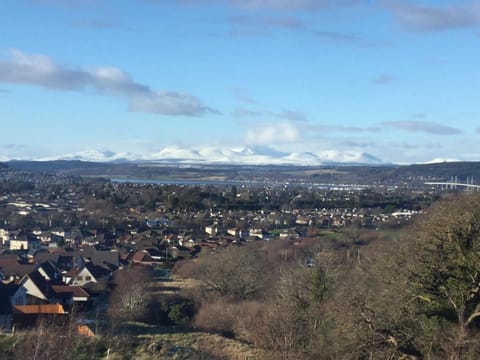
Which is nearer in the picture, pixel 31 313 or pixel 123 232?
pixel 31 313

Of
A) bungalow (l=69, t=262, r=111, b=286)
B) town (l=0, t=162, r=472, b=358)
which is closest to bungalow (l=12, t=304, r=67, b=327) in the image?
town (l=0, t=162, r=472, b=358)

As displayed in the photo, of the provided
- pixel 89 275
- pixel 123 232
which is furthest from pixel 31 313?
pixel 123 232

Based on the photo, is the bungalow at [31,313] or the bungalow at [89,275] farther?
the bungalow at [89,275]

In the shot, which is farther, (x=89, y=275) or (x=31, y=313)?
(x=89, y=275)

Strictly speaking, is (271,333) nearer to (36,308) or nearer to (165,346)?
(165,346)

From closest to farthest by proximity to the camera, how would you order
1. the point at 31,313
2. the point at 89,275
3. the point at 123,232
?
1. the point at 31,313
2. the point at 89,275
3. the point at 123,232

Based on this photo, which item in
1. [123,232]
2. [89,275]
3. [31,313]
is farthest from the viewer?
[123,232]

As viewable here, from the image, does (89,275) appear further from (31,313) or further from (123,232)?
(123,232)

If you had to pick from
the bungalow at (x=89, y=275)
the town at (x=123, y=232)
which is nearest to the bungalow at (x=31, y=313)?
the town at (x=123, y=232)

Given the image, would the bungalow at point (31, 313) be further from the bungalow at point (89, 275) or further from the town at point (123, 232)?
the bungalow at point (89, 275)

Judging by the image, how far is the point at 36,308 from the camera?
13.3 metres

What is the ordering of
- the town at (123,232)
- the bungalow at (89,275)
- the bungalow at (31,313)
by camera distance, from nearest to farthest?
the bungalow at (31,313), the town at (123,232), the bungalow at (89,275)

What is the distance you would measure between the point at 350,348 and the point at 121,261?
59.3 ft

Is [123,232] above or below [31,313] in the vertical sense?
below
